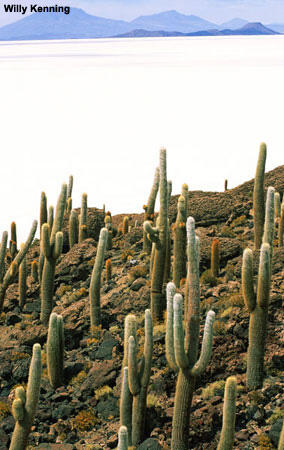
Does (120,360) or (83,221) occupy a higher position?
(83,221)

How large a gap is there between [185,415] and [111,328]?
337cm

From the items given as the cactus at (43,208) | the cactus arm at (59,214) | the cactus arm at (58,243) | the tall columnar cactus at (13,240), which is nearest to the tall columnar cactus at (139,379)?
the cactus arm at (58,243)

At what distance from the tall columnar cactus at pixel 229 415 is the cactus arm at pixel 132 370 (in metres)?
1.23

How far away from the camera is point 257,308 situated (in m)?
8.26

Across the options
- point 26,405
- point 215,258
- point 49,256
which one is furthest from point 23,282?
point 26,405

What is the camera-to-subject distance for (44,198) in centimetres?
1416

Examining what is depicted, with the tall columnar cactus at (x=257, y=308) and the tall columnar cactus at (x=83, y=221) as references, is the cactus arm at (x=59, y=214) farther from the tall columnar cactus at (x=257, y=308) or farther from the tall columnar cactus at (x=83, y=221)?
the tall columnar cactus at (x=257, y=308)

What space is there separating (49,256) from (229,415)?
5.59 m

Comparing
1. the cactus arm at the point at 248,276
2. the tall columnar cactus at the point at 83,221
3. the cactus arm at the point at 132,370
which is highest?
the tall columnar cactus at the point at 83,221

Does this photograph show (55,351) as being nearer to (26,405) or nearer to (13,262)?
(26,405)

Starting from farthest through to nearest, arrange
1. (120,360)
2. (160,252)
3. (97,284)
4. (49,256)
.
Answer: (49,256)
(97,284)
(160,252)
(120,360)

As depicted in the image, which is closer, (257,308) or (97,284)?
(257,308)

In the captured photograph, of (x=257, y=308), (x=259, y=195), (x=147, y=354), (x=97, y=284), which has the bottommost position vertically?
(x=147, y=354)

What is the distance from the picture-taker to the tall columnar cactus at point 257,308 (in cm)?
808
